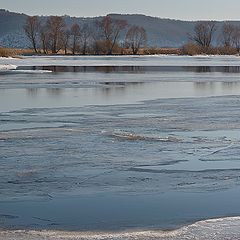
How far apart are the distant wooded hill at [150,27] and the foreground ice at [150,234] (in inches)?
5663

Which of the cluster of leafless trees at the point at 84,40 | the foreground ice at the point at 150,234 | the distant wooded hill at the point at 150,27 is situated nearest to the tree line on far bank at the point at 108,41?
the cluster of leafless trees at the point at 84,40

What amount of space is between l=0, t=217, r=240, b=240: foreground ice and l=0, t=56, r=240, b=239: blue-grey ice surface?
17mm

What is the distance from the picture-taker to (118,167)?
7.45 meters

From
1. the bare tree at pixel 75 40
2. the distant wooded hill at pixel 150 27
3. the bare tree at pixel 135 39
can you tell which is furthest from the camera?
the distant wooded hill at pixel 150 27

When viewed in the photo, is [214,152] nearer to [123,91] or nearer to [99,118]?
[99,118]

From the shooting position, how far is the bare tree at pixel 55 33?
81.8 meters

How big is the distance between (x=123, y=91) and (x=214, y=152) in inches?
430

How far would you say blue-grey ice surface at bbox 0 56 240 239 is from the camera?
17.9 ft

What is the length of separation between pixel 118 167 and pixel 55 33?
78947 mm

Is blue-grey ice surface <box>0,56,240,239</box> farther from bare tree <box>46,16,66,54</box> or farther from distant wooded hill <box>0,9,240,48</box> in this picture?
distant wooded hill <box>0,9,240,48</box>

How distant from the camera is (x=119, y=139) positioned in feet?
31.0

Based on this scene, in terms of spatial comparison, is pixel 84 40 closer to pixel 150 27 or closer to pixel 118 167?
pixel 118 167

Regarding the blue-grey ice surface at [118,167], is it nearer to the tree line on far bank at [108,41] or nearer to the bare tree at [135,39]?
the tree line on far bank at [108,41]

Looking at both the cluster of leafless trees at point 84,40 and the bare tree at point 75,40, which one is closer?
the cluster of leafless trees at point 84,40
